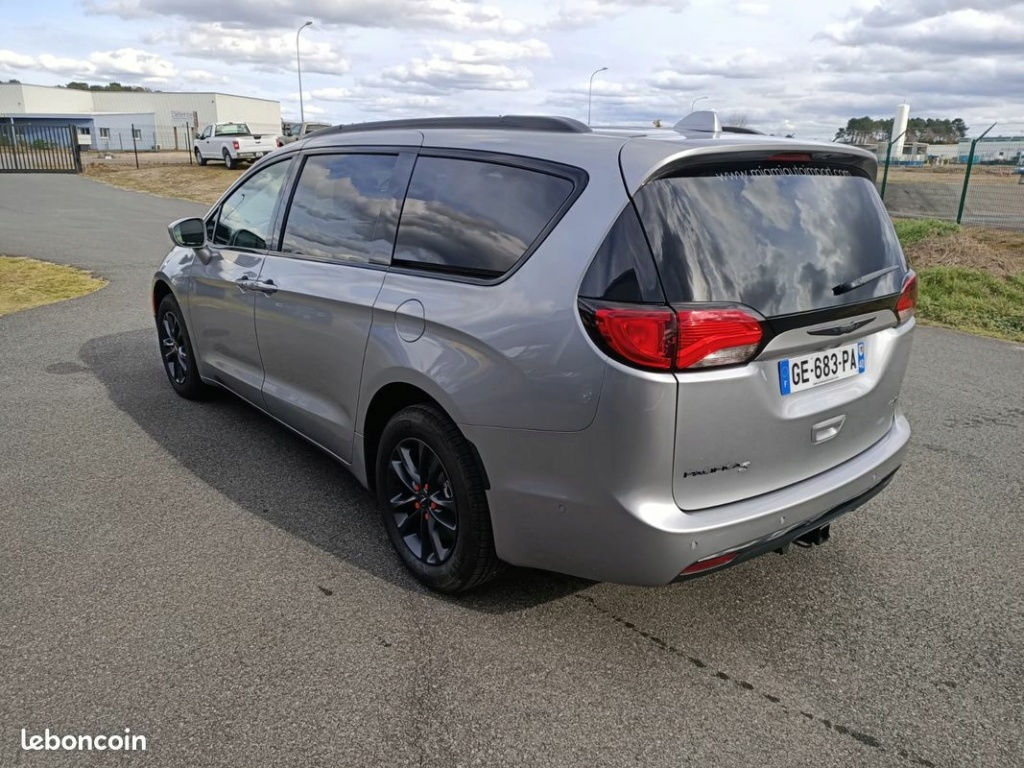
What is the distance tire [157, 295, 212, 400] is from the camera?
212 inches

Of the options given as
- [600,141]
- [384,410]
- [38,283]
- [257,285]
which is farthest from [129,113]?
[600,141]

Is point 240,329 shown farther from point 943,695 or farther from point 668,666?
point 943,695

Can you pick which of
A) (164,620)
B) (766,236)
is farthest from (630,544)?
(164,620)

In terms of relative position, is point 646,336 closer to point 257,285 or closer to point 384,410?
point 384,410

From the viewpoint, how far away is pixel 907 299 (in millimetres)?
3215

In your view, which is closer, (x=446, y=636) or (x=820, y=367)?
(x=820, y=367)

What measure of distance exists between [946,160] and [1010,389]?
2471cm

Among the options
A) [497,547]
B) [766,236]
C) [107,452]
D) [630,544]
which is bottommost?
[107,452]

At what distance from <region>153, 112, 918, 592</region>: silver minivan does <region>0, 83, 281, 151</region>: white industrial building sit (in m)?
70.9

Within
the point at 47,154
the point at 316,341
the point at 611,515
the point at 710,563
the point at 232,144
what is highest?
the point at 232,144

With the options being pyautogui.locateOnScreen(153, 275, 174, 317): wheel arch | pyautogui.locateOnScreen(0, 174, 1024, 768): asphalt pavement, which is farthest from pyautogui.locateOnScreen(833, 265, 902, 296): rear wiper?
pyautogui.locateOnScreen(153, 275, 174, 317): wheel arch

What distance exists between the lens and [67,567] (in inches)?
133

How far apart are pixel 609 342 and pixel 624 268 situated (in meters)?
0.24

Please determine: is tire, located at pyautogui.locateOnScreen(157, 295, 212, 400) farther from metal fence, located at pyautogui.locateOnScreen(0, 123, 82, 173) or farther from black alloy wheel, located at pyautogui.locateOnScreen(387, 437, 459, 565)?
metal fence, located at pyautogui.locateOnScreen(0, 123, 82, 173)
